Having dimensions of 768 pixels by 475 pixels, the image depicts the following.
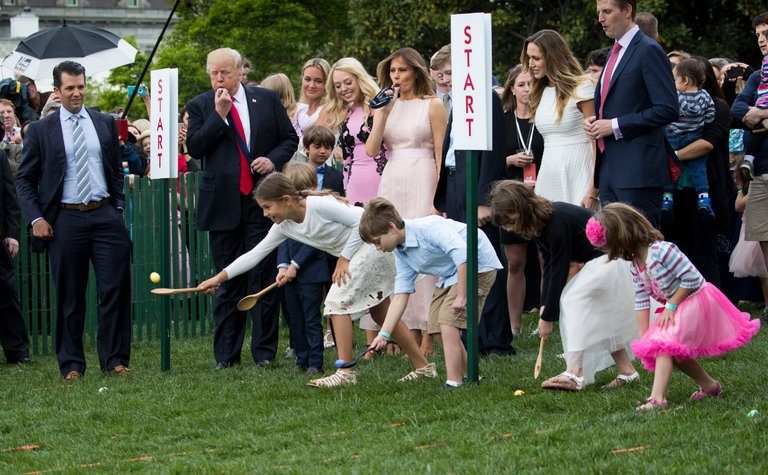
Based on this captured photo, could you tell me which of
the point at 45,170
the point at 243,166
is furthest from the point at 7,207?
the point at 243,166

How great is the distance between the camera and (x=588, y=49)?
2577 centimetres

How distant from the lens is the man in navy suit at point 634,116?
28.9ft

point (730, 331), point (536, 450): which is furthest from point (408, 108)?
point (536, 450)

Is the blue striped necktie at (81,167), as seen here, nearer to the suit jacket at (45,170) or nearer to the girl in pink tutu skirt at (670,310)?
the suit jacket at (45,170)

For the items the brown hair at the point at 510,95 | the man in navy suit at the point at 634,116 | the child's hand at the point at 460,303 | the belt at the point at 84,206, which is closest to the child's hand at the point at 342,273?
the child's hand at the point at 460,303

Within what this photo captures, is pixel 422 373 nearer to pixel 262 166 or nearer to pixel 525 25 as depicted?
pixel 262 166

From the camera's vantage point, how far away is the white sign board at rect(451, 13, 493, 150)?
8117 millimetres

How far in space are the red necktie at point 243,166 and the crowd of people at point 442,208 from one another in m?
0.01

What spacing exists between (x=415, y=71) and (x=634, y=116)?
6.74 feet

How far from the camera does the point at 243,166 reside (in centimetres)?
1034

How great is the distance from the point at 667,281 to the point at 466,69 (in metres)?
1.85

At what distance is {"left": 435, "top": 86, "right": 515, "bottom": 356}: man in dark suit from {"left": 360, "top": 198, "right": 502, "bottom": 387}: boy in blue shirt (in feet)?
3.98

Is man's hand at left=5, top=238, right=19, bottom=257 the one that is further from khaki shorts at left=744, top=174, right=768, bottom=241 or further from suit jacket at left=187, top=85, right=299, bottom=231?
khaki shorts at left=744, top=174, right=768, bottom=241

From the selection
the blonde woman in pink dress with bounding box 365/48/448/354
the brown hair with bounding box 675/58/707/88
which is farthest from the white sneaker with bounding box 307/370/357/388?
the brown hair with bounding box 675/58/707/88
